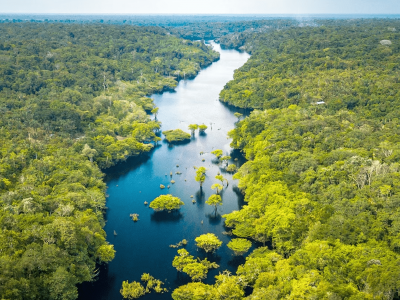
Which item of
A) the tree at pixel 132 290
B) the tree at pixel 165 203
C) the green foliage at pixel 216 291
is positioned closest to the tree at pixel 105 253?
the tree at pixel 132 290

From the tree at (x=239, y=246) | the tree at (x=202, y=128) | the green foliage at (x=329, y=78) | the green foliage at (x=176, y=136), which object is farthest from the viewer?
the tree at (x=202, y=128)

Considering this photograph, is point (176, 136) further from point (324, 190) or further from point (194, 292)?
point (194, 292)

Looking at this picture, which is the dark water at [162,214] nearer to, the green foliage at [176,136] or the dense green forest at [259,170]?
the green foliage at [176,136]

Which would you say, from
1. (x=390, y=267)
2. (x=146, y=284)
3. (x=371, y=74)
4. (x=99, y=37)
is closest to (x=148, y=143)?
(x=146, y=284)

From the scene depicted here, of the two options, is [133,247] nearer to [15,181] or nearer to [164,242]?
[164,242]

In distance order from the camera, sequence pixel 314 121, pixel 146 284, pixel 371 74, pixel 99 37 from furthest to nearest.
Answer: pixel 99 37 → pixel 371 74 → pixel 314 121 → pixel 146 284

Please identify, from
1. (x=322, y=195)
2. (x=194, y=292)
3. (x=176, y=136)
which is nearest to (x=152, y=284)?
(x=194, y=292)
